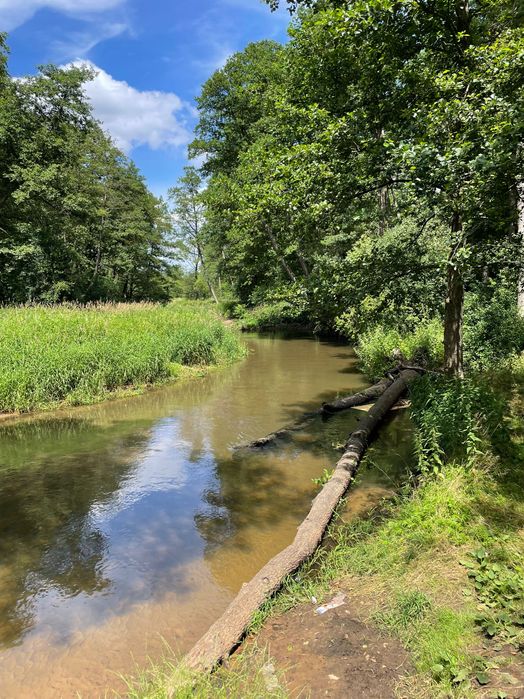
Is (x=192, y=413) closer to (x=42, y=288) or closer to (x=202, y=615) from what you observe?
(x=202, y=615)

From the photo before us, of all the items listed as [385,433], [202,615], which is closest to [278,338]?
[385,433]

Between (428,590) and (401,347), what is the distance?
10436 mm

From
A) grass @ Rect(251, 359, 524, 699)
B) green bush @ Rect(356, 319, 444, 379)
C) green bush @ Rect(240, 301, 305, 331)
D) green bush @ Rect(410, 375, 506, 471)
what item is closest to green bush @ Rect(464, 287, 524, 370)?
green bush @ Rect(356, 319, 444, 379)

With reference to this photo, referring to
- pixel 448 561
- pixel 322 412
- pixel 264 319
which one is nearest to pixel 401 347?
pixel 322 412

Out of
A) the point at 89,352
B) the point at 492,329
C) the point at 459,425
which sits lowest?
the point at 459,425

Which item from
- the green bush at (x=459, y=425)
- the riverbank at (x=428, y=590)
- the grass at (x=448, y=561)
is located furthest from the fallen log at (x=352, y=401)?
the riverbank at (x=428, y=590)

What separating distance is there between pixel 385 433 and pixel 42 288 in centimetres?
2580

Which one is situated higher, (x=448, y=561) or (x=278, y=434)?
(x=448, y=561)

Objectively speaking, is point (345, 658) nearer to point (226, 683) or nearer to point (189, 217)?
point (226, 683)

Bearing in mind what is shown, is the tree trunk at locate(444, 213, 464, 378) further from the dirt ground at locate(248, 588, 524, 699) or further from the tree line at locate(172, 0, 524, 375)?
the dirt ground at locate(248, 588, 524, 699)

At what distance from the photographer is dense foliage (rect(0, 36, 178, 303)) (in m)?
23.8

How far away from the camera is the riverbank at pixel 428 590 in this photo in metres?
2.86

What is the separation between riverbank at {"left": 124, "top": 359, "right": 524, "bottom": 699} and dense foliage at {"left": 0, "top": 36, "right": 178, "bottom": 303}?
2476 cm

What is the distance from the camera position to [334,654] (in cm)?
321
